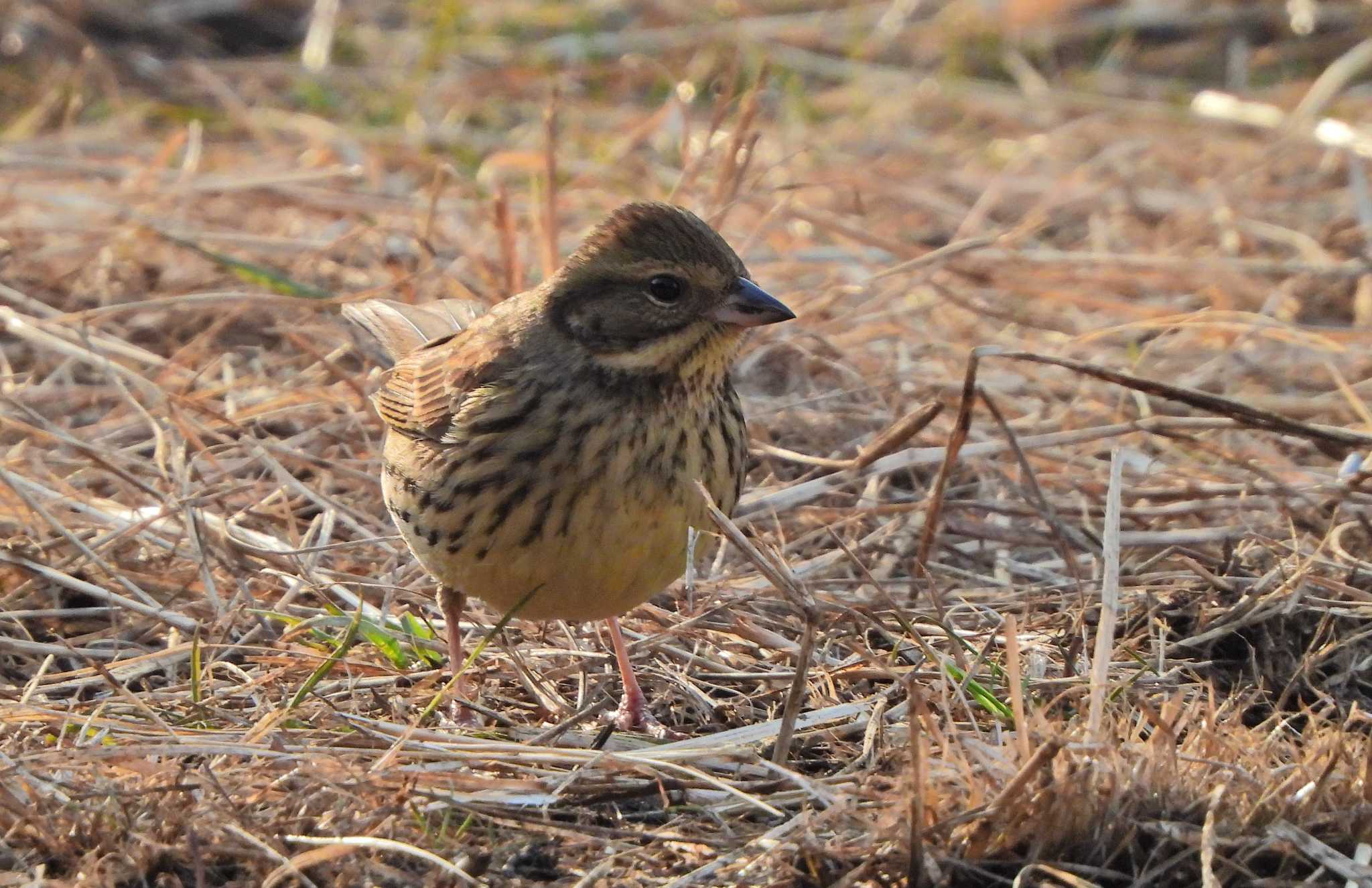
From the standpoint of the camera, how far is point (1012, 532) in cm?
532

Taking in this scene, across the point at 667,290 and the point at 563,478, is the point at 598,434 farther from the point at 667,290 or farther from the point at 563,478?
the point at 667,290

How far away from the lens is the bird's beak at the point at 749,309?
4.11m

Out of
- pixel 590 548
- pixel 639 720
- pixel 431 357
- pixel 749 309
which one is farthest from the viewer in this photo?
pixel 431 357

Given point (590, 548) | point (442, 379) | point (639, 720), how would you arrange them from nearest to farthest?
point (590, 548), point (639, 720), point (442, 379)

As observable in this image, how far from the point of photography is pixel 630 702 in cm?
432

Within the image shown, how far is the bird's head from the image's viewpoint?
13.6 ft

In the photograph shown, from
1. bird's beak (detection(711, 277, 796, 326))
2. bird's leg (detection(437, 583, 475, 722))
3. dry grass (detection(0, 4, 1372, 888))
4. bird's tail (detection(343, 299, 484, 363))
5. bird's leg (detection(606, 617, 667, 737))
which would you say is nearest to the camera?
dry grass (detection(0, 4, 1372, 888))

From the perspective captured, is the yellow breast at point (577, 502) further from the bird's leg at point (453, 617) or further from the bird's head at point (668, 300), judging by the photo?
the bird's leg at point (453, 617)

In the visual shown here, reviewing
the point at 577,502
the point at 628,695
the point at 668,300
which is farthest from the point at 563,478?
the point at 628,695

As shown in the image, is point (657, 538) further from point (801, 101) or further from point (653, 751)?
point (801, 101)

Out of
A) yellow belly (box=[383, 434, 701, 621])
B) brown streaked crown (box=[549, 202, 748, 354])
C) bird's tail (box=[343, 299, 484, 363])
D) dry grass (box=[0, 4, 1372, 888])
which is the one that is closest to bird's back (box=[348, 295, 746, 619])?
yellow belly (box=[383, 434, 701, 621])

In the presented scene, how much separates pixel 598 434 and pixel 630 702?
2.33 feet

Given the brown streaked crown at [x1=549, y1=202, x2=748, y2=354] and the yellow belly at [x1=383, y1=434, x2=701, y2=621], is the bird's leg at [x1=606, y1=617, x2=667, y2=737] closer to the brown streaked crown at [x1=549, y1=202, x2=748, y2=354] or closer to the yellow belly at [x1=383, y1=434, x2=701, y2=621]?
the yellow belly at [x1=383, y1=434, x2=701, y2=621]

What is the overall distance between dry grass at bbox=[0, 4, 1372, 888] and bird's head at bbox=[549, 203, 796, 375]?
1.68 feet
